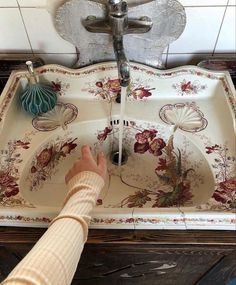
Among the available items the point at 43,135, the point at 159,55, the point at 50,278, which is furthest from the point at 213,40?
the point at 50,278

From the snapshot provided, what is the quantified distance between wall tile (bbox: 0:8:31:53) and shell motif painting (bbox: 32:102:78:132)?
0.19 meters

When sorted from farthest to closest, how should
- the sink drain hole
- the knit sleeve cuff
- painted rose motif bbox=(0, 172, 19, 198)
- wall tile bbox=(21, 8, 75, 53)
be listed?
1. the sink drain hole
2. wall tile bbox=(21, 8, 75, 53)
3. painted rose motif bbox=(0, 172, 19, 198)
4. the knit sleeve cuff

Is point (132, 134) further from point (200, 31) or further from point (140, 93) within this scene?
point (200, 31)

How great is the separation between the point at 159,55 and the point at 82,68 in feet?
0.69

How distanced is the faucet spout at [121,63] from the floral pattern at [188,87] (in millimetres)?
196

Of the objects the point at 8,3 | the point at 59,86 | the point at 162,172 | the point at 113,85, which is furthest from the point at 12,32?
the point at 162,172

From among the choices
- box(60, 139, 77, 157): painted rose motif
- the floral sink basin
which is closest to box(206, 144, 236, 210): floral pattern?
the floral sink basin

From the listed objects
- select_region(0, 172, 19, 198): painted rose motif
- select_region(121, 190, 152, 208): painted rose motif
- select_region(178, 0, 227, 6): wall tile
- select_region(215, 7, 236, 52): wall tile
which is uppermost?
select_region(215, 7, 236, 52): wall tile

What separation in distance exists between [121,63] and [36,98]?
0.26 metres

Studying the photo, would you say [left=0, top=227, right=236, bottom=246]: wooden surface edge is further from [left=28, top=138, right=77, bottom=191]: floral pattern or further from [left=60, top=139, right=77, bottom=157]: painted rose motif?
[left=60, top=139, right=77, bottom=157]: painted rose motif

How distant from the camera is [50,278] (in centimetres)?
34

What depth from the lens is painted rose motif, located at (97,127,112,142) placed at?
766 millimetres

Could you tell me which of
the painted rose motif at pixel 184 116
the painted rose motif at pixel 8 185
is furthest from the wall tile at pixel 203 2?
the painted rose motif at pixel 8 185

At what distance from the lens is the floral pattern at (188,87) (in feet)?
2.48
